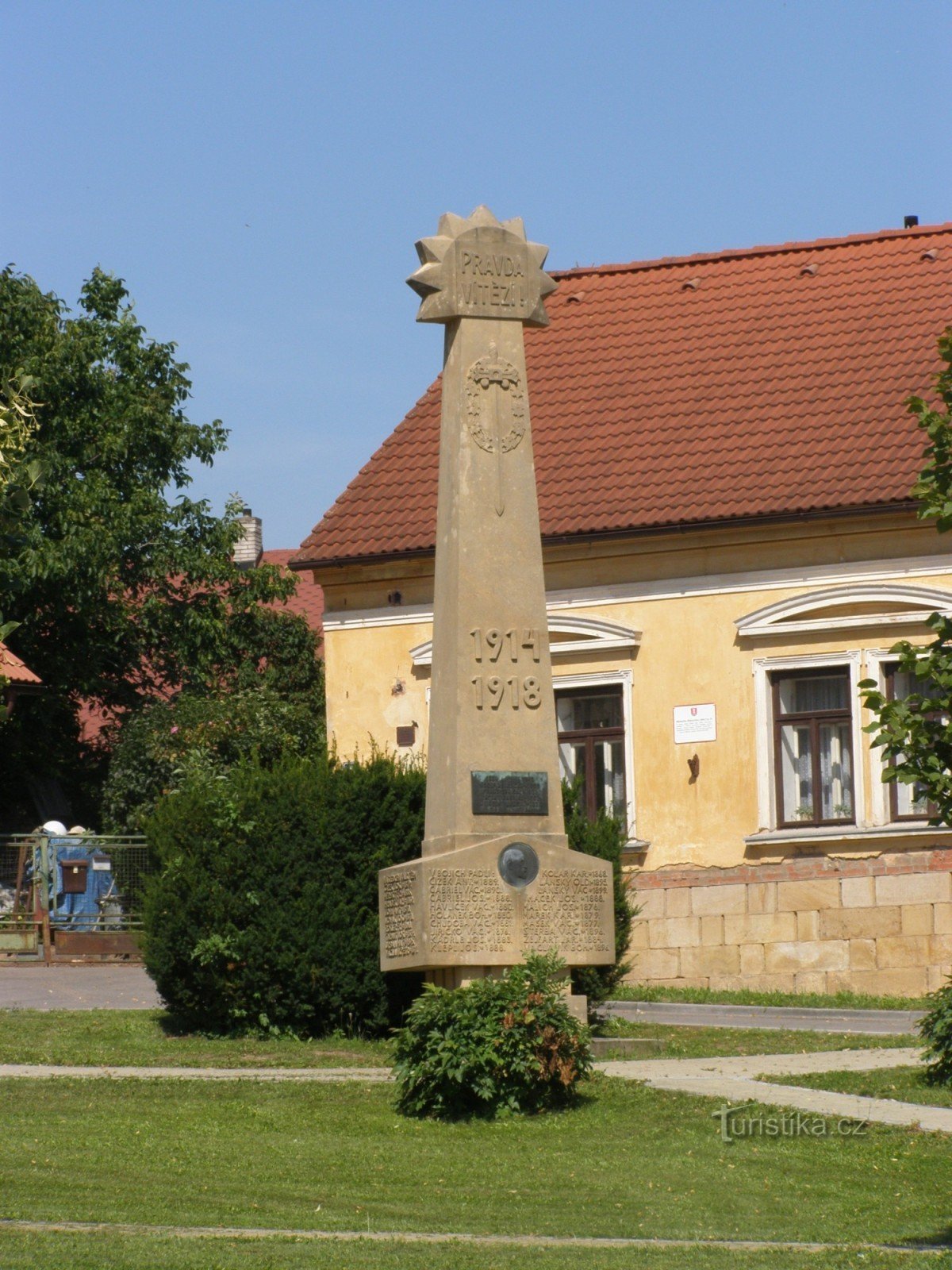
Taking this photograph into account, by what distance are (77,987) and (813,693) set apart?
856 cm

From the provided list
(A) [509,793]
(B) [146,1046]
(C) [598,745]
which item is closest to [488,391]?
(A) [509,793]

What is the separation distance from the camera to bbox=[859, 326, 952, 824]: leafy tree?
13430mm

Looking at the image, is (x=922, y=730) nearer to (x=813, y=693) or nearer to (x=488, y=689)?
(x=488, y=689)

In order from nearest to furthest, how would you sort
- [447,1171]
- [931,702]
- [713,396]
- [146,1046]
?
1. [447,1171]
2. [931,702]
3. [146,1046]
4. [713,396]

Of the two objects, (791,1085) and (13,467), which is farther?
(791,1085)

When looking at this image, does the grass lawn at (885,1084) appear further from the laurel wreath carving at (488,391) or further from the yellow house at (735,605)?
the yellow house at (735,605)

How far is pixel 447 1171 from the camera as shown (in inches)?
435

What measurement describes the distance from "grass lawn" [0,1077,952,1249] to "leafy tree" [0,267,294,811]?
75.6 feet

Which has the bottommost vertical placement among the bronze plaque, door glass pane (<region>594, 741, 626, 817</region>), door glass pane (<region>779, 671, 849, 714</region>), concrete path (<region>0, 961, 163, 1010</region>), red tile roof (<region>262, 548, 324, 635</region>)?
concrete path (<region>0, 961, 163, 1010</region>)

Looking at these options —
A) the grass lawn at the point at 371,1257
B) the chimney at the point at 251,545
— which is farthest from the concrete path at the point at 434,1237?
the chimney at the point at 251,545

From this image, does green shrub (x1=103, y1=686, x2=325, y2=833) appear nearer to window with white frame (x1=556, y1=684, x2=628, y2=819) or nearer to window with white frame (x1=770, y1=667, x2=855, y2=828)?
window with white frame (x1=556, y1=684, x2=628, y2=819)

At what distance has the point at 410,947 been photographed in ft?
47.2

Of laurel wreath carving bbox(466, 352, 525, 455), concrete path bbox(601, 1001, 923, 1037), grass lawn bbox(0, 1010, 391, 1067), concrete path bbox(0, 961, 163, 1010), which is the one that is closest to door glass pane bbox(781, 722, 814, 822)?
concrete path bbox(601, 1001, 923, 1037)

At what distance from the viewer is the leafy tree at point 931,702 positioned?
529 inches
